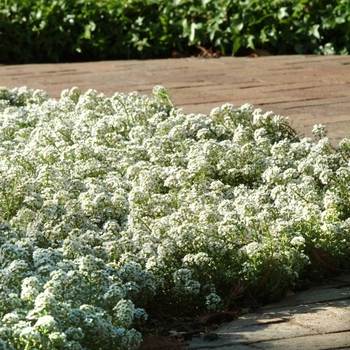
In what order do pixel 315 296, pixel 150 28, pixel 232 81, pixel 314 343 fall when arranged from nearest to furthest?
pixel 314 343 < pixel 315 296 < pixel 232 81 < pixel 150 28

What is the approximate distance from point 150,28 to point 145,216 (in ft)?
20.3

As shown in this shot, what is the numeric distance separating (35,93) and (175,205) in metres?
2.68

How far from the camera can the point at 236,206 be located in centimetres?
390

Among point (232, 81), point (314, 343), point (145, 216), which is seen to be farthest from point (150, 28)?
point (314, 343)

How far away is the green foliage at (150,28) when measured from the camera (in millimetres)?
9430

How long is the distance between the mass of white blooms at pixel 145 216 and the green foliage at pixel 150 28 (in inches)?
166

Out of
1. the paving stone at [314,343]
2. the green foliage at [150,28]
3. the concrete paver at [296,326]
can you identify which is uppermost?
the green foliage at [150,28]

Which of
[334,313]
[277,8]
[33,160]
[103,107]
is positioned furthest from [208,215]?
[277,8]

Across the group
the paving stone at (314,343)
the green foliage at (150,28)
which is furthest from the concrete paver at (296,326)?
the green foliage at (150,28)

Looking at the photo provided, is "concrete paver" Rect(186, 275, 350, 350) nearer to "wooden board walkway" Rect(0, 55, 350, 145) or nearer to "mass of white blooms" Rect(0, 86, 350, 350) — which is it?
"mass of white blooms" Rect(0, 86, 350, 350)

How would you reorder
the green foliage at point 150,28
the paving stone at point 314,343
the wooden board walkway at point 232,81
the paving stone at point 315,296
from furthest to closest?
the green foliage at point 150,28 < the wooden board walkway at point 232,81 < the paving stone at point 315,296 < the paving stone at point 314,343

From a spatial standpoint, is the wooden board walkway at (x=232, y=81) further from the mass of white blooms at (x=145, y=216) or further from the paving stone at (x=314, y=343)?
the paving stone at (x=314, y=343)

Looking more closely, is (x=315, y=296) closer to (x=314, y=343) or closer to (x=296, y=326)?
(x=296, y=326)

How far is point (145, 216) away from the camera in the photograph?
3.98 meters
